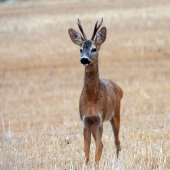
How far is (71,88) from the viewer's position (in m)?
19.4

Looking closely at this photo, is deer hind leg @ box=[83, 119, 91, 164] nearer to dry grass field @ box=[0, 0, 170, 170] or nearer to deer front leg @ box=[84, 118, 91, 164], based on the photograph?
deer front leg @ box=[84, 118, 91, 164]

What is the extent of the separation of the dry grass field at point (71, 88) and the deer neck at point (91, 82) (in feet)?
3.41

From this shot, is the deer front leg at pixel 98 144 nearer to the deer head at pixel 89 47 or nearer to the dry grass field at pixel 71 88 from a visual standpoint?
the dry grass field at pixel 71 88

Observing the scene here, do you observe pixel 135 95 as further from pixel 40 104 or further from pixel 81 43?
pixel 81 43

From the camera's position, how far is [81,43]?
22.3 feet

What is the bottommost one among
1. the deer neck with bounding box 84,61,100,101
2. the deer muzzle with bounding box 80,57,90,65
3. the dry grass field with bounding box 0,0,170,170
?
the dry grass field with bounding box 0,0,170,170

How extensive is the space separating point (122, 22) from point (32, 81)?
1308 cm

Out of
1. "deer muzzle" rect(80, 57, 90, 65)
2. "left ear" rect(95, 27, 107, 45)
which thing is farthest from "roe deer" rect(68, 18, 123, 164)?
"deer muzzle" rect(80, 57, 90, 65)

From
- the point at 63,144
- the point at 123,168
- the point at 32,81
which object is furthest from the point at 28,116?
the point at 123,168

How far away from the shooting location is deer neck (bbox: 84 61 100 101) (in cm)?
649

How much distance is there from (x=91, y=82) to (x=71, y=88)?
42.4ft

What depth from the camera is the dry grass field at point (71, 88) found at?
6.65 metres

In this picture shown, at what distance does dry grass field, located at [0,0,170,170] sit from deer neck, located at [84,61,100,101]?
1.04m

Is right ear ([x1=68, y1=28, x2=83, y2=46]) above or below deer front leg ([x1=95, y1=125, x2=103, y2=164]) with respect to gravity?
above
